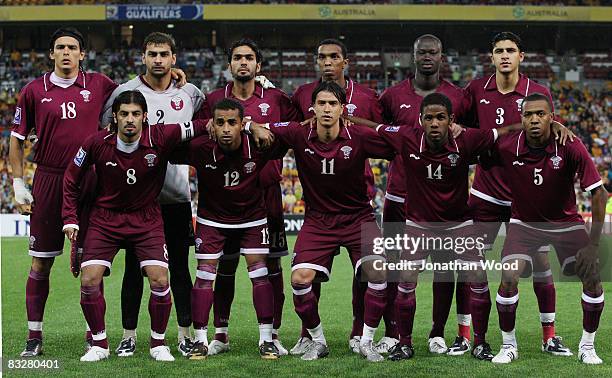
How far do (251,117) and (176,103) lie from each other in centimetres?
61

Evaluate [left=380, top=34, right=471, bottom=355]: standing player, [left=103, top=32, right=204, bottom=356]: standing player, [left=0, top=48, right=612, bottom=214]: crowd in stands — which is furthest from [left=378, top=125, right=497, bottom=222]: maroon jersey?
[left=0, top=48, right=612, bottom=214]: crowd in stands

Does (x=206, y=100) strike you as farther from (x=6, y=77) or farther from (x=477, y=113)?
(x=6, y=77)

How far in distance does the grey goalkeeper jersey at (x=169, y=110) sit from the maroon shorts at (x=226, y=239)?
18.1 inches

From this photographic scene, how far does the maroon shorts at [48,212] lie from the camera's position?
6.86 meters

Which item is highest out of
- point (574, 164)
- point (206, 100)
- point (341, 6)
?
point (341, 6)

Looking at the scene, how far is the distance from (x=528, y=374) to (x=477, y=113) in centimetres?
219

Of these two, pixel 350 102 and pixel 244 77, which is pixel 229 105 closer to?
pixel 244 77

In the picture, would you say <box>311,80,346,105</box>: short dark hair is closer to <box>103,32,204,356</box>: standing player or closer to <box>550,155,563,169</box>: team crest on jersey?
<box>103,32,204,356</box>: standing player

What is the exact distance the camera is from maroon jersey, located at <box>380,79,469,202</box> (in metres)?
7.16

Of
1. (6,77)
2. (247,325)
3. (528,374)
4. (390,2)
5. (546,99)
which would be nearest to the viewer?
(528,374)

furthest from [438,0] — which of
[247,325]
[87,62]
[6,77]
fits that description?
[247,325]

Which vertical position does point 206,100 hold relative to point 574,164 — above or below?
above

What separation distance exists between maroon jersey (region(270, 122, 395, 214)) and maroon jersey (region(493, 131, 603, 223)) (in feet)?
2.92

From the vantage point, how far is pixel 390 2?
36.8 metres
